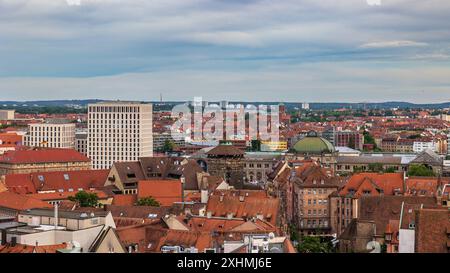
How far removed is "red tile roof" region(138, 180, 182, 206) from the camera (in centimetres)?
6078

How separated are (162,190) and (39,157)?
32494 millimetres

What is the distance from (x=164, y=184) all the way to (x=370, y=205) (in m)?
19.1

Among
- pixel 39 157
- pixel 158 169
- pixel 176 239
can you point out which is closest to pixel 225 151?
pixel 158 169

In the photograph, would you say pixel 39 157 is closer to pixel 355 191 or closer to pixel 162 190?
pixel 162 190

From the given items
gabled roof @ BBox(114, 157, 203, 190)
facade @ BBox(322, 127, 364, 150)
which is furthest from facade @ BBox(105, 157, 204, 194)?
facade @ BBox(322, 127, 364, 150)

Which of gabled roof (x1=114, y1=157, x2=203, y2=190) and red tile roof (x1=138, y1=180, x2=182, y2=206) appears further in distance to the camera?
gabled roof (x1=114, y1=157, x2=203, y2=190)

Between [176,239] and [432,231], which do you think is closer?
[432,231]

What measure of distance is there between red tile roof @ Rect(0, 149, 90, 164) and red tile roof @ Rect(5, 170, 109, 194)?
1773 cm

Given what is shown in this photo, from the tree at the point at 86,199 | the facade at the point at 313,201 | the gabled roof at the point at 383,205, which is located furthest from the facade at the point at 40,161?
the gabled roof at the point at 383,205

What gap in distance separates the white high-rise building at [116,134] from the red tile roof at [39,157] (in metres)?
24.2

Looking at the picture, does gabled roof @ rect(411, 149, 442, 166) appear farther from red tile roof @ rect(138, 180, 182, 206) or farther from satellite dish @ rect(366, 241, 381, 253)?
satellite dish @ rect(366, 241, 381, 253)

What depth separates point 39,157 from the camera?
8975 cm

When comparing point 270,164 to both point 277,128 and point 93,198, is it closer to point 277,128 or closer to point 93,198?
point 93,198
